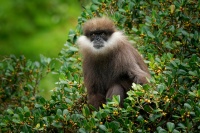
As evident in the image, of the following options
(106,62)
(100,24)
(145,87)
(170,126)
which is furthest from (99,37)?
(170,126)

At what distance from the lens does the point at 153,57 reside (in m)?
6.10

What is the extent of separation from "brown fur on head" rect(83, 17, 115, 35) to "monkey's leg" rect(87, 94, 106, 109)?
748mm

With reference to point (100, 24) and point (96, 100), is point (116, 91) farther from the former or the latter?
point (100, 24)

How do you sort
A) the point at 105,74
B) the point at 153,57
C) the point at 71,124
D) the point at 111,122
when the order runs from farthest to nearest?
1. the point at 105,74
2. the point at 153,57
3. the point at 71,124
4. the point at 111,122

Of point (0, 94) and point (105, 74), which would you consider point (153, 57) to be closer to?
point (105, 74)

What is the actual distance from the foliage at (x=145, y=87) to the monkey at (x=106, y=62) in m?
0.16

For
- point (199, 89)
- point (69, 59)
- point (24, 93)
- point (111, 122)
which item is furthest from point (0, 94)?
point (199, 89)

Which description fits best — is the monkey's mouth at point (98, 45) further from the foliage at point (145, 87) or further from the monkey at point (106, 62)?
the foliage at point (145, 87)

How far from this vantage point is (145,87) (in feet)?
17.4

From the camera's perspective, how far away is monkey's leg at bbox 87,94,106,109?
629cm

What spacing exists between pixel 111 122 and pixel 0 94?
94.5 inches

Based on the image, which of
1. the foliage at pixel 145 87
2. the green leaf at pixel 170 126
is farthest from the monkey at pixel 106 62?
the green leaf at pixel 170 126

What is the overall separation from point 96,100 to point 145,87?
3.87ft

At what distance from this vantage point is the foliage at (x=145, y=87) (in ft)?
17.0
